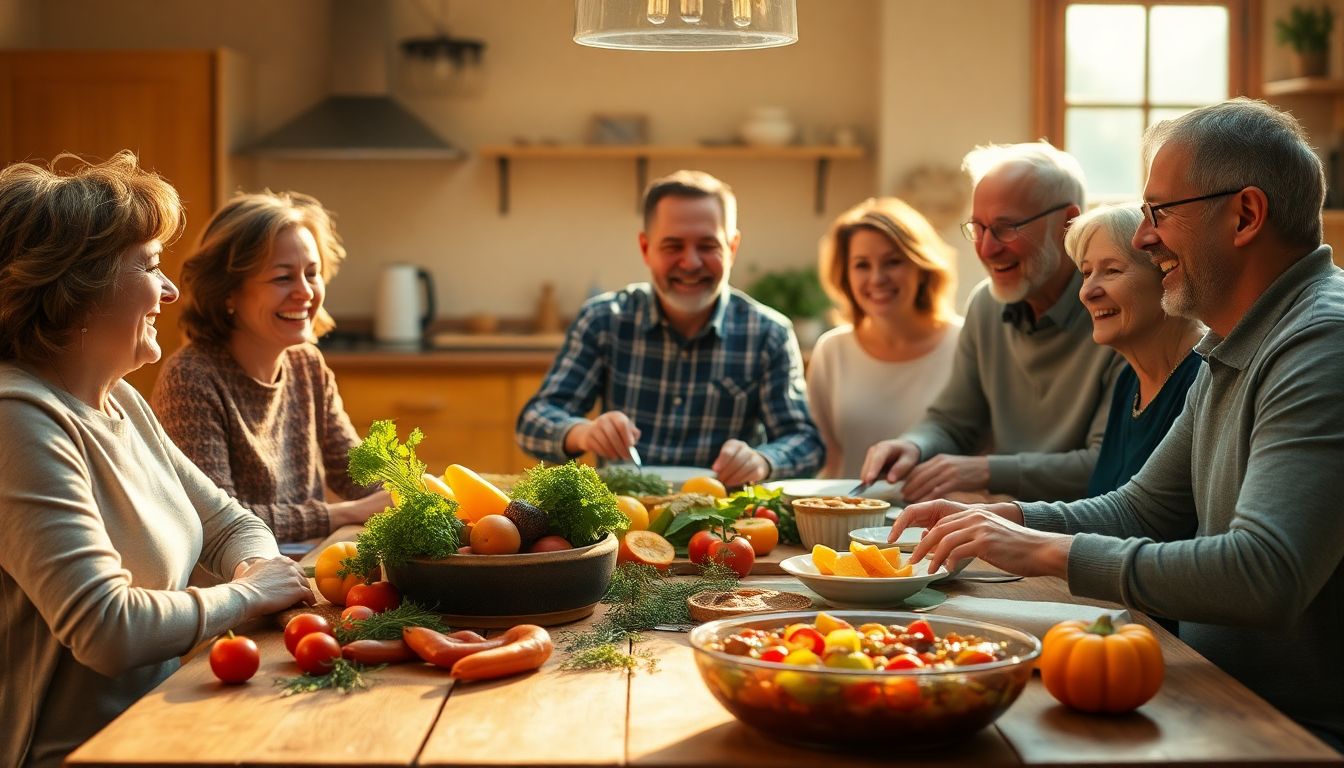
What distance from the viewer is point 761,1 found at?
7.32ft

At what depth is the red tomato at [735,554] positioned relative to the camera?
207cm

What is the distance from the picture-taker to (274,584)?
5.97 ft

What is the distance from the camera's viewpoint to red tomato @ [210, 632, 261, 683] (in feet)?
5.01

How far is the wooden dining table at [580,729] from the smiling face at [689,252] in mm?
1922

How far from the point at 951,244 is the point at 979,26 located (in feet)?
2.77

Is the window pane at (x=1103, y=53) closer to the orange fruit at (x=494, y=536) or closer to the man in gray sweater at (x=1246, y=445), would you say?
the man in gray sweater at (x=1246, y=445)

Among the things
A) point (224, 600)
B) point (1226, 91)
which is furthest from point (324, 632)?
point (1226, 91)

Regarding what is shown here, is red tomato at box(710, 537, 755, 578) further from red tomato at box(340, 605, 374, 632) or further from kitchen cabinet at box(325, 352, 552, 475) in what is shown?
kitchen cabinet at box(325, 352, 552, 475)

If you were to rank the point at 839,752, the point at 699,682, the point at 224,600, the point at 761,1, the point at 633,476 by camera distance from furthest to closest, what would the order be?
the point at 633,476, the point at 761,1, the point at 224,600, the point at 699,682, the point at 839,752

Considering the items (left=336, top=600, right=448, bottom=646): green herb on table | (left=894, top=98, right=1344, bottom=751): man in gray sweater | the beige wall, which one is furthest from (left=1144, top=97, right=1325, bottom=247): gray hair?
the beige wall

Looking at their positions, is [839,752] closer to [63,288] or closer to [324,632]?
[324,632]

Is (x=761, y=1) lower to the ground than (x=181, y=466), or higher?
higher

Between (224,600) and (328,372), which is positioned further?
(328,372)

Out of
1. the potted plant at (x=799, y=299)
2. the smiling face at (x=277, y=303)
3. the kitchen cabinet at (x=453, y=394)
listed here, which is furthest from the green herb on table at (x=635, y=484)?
the potted plant at (x=799, y=299)
